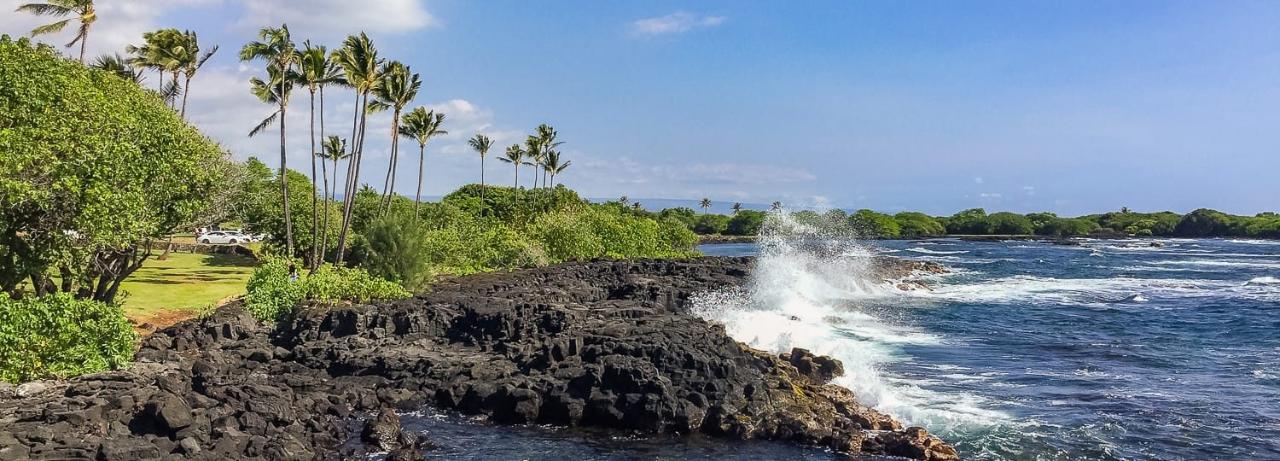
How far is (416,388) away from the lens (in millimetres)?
20609

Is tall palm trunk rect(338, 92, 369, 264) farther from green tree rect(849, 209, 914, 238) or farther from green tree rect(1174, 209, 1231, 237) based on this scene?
green tree rect(1174, 209, 1231, 237)

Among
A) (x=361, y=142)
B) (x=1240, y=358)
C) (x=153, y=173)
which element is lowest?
(x=1240, y=358)

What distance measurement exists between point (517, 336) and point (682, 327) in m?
4.93

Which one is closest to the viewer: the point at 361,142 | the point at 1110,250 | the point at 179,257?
the point at 361,142

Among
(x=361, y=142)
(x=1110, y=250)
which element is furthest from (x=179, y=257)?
(x=1110, y=250)

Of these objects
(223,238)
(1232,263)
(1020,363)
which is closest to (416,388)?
(1020,363)

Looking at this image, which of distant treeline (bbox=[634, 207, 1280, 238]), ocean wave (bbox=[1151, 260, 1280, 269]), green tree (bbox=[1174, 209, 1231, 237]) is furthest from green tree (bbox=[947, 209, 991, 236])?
ocean wave (bbox=[1151, 260, 1280, 269])

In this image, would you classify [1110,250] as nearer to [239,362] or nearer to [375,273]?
[375,273]

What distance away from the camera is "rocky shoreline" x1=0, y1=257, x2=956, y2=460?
1484cm

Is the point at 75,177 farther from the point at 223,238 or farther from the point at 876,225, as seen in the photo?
the point at 876,225

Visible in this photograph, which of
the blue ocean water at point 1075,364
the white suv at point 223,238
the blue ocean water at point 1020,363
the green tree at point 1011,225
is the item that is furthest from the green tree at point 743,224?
the white suv at point 223,238

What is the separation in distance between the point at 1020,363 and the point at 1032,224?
503ft

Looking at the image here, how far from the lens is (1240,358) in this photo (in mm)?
28875

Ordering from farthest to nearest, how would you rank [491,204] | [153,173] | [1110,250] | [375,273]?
[1110,250], [491,204], [375,273], [153,173]
